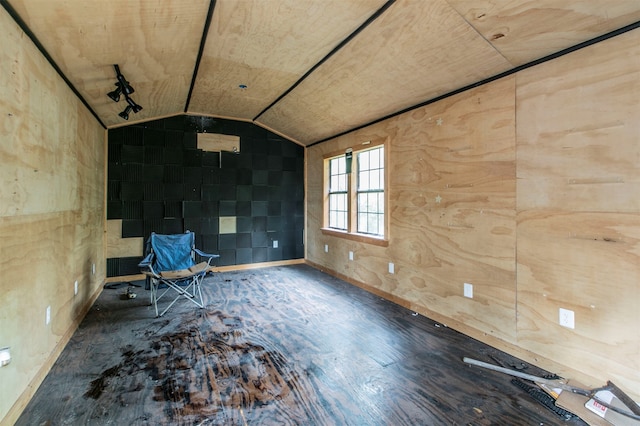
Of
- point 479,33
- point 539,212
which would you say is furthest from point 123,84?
point 539,212

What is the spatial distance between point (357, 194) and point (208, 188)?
2.66 metres

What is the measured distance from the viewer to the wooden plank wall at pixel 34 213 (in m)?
1.63

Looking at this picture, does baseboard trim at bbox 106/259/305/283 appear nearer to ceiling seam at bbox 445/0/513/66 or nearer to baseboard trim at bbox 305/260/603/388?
baseboard trim at bbox 305/260/603/388

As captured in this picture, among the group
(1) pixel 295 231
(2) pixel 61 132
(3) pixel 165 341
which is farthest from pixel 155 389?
(1) pixel 295 231

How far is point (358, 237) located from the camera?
4.48 metres

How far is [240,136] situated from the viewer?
5.49m

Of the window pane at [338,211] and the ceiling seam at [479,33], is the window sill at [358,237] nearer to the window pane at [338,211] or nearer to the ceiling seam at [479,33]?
the window pane at [338,211]

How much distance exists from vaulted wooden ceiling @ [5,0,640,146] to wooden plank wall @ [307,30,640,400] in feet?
0.86

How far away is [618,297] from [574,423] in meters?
0.83

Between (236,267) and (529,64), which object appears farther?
(236,267)

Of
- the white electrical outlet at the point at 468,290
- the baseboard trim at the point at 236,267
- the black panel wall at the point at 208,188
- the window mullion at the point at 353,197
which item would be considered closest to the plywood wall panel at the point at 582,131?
the white electrical outlet at the point at 468,290

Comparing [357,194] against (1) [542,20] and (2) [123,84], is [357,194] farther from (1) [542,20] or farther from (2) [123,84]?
(2) [123,84]

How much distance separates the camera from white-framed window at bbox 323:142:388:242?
13.7ft

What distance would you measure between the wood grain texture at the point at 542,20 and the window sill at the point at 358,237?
8.02 feet
